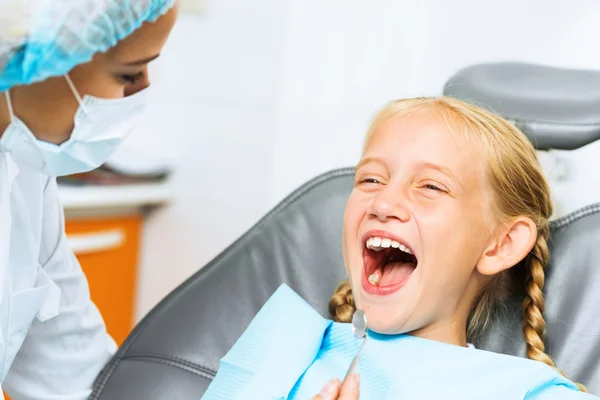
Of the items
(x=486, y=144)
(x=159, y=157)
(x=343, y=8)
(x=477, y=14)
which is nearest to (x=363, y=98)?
(x=343, y=8)

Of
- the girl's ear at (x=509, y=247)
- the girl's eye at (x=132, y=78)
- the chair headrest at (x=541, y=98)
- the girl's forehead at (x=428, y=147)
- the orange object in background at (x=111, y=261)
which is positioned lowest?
the orange object in background at (x=111, y=261)

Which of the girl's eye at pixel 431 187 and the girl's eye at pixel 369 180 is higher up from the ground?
the girl's eye at pixel 431 187

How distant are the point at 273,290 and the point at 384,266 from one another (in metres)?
0.21

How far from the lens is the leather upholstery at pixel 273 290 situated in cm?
130

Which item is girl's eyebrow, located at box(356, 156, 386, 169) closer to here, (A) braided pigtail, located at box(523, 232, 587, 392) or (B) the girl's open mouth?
(B) the girl's open mouth

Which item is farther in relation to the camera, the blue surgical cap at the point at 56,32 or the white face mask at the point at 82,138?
the white face mask at the point at 82,138

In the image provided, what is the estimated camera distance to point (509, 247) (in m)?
1.31

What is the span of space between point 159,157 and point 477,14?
3.49 feet

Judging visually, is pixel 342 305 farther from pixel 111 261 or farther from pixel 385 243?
pixel 111 261

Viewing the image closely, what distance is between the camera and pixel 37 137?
3.49 ft

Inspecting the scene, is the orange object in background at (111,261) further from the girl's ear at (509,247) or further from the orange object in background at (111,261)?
the girl's ear at (509,247)

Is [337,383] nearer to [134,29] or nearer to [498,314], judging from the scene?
[498,314]

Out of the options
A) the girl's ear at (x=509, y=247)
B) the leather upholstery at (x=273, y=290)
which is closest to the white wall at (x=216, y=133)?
the leather upholstery at (x=273, y=290)

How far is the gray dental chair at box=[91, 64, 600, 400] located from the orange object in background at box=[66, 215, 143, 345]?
93 cm
